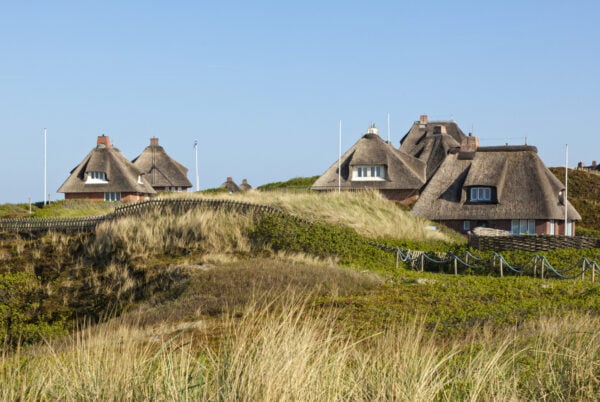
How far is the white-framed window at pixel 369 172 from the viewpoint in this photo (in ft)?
185

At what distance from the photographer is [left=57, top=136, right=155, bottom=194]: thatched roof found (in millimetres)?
66250

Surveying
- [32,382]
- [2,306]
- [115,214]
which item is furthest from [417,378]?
[115,214]

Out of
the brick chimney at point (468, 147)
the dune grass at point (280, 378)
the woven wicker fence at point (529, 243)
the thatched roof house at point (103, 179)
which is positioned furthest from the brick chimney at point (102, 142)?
the dune grass at point (280, 378)

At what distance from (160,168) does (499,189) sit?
4544 centimetres

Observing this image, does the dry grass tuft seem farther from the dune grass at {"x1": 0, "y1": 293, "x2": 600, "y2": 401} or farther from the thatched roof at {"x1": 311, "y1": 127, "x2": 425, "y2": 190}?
the thatched roof at {"x1": 311, "y1": 127, "x2": 425, "y2": 190}

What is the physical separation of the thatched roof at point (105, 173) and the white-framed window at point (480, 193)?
1268 inches

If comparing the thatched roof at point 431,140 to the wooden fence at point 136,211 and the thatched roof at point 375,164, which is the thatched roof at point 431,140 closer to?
the thatched roof at point 375,164

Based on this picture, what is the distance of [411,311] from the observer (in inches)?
605

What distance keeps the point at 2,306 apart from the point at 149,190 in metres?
48.8

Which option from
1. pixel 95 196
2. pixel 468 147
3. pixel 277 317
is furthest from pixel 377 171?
pixel 277 317

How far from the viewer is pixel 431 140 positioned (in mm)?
66750

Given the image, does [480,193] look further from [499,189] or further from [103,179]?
[103,179]

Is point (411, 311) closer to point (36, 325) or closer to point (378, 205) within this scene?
point (36, 325)

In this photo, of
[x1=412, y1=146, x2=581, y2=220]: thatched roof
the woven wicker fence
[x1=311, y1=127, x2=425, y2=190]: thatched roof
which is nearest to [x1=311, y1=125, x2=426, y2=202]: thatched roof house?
[x1=311, y1=127, x2=425, y2=190]: thatched roof
